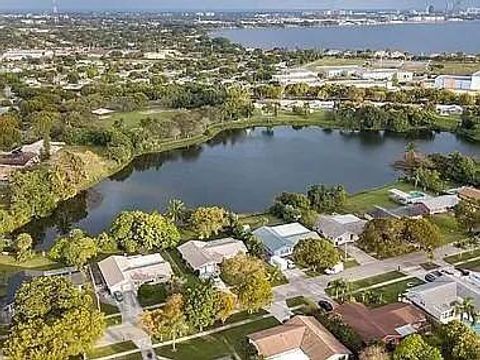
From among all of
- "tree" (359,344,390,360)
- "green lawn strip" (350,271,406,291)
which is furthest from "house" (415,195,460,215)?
"tree" (359,344,390,360)

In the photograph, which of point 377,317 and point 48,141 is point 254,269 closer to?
point 377,317

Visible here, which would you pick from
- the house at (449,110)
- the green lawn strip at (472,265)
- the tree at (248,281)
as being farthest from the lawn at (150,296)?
the house at (449,110)

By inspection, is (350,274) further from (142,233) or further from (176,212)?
(176,212)

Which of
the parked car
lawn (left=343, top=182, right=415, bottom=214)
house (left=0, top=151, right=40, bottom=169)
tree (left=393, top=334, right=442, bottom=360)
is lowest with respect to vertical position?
lawn (left=343, top=182, right=415, bottom=214)

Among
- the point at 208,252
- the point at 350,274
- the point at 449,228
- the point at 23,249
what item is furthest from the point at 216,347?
the point at 449,228

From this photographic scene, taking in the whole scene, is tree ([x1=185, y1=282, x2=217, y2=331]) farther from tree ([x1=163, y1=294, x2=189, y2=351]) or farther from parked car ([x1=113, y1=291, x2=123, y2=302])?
parked car ([x1=113, y1=291, x2=123, y2=302])

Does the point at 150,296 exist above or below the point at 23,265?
above
